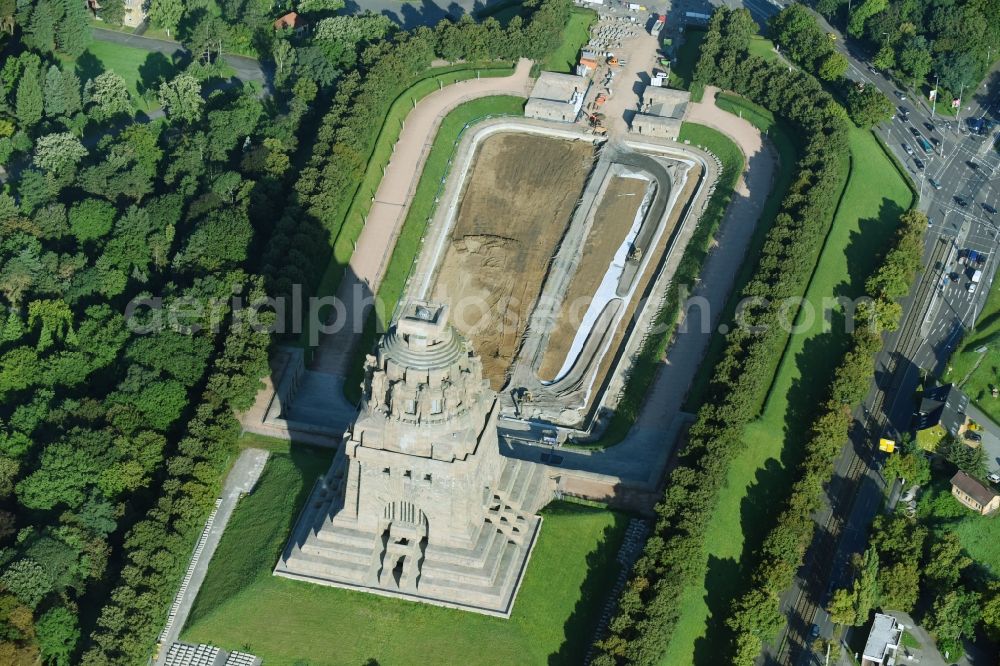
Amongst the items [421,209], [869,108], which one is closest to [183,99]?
[421,209]

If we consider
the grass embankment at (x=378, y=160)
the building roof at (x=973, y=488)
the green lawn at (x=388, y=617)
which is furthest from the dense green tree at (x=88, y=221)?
the building roof at (x=973, y=488)

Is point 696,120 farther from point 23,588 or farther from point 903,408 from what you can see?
point 23,588

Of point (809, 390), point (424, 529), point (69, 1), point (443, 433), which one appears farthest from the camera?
point (69, 1)

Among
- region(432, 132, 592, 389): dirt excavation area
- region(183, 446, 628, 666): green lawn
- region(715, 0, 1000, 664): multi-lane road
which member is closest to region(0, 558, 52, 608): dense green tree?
region(183, 446, 628, 666): green lawn

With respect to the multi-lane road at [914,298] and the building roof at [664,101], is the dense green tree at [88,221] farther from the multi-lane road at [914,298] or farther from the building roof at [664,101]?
the multi-lane road at [914,298]

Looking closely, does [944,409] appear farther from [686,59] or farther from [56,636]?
[56,636]

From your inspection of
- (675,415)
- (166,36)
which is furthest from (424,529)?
(166,36)
